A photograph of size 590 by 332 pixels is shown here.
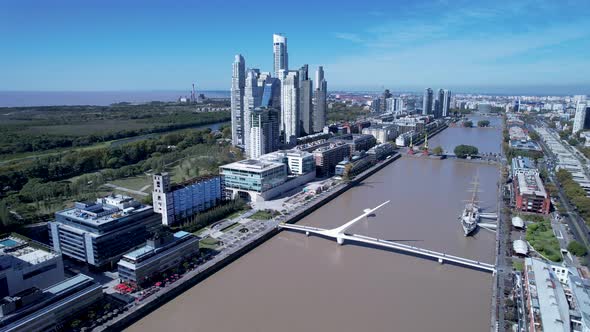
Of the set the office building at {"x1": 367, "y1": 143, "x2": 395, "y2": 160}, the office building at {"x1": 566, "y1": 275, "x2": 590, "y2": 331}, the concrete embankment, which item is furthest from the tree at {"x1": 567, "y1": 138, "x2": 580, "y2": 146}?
the office building at {"x1": 566, "y1": 275, "x2": 590, "y2": 331}

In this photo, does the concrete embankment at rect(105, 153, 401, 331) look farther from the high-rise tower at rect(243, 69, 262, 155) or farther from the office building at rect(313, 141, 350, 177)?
the high-rise tower at rect(243, 69, 262, 155)

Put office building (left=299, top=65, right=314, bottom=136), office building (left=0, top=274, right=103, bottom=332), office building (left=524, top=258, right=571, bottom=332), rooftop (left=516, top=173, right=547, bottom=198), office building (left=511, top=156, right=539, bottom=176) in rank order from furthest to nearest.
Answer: office building (left=299, top=65, right=314, bottom=136) → office building (left=511, top=156, right=539, bottom=176) → rooftop (left=516, top=173, right=547, bottom=198) → office building (left=524, top=258, right=571, bottom=332) → office building (left=0, top=274, right=103, bottom=332)

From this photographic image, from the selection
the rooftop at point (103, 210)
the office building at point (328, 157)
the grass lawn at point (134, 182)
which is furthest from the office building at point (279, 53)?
the rooftop at point (103, 210)

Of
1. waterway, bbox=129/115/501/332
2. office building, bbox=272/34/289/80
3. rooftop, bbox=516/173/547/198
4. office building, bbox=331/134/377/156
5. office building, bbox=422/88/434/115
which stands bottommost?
waterway, bbox=129/115/501/332

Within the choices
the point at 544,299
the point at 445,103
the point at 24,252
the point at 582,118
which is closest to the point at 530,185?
the point at 544,299

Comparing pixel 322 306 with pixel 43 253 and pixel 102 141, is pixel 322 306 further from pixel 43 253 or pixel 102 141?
pixel 102 141

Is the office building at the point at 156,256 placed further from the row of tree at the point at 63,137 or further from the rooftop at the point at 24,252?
the row of tree at the point at 63,137
